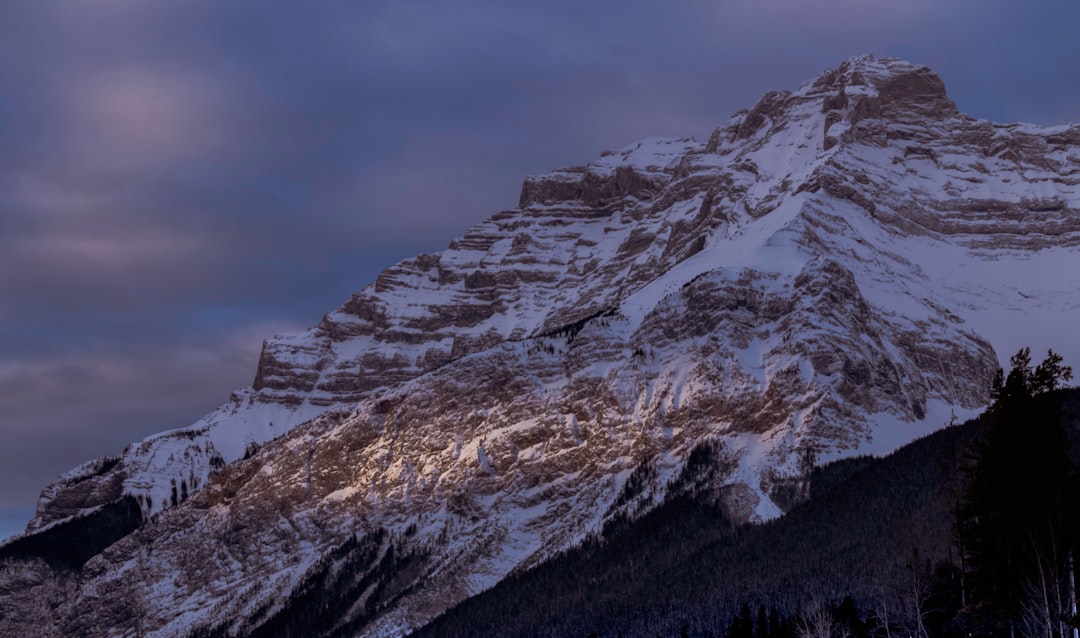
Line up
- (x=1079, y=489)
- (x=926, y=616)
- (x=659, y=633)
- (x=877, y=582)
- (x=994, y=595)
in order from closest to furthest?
(x=1079, y=489)
(x=994, y=595)
(x=926, y=616)
(x=877, y=582)
(x=659, y=633)

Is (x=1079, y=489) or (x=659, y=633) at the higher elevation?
(x=659, y=633)

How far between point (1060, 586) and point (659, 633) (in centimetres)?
8768

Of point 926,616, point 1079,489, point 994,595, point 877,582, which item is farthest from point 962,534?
point 877,582

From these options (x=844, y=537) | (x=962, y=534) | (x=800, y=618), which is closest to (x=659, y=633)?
(x=844, y=537)

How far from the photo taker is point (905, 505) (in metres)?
200

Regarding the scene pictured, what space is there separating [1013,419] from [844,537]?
306ft

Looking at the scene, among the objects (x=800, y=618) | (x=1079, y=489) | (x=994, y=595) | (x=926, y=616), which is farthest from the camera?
(x=800, y=618)

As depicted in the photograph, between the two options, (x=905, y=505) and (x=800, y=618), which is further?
(x=905, y=505)

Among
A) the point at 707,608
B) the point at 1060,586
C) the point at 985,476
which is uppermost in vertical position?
the point at 707,608

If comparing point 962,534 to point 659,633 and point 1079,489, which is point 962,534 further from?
point 659,633

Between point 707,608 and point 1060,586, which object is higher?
point 707,608

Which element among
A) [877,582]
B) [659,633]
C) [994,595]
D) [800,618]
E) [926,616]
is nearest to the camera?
[994,595]

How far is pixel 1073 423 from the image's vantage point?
19188cm

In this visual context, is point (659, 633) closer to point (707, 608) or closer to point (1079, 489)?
point (707, 608)
